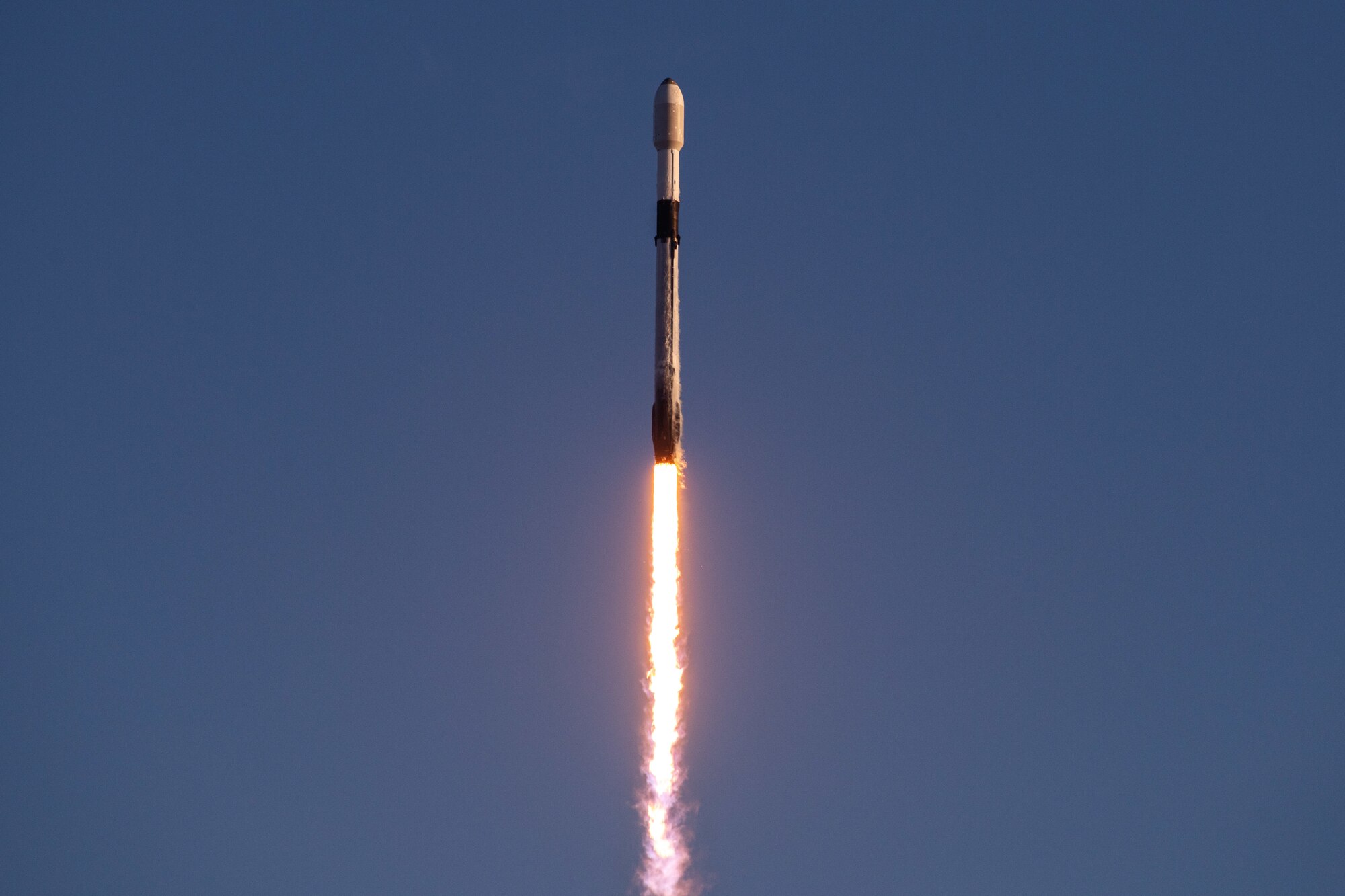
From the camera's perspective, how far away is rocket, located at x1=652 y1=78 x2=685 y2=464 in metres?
82.1

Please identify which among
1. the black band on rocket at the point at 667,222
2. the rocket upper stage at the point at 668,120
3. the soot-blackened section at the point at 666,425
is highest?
the rocket upper stage at the point at 668,120

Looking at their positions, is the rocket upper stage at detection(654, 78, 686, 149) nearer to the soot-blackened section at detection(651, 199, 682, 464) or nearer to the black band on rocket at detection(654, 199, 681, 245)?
the black band on rocket at detection(654, 199, 681, 245)

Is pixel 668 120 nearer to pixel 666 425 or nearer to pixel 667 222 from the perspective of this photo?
pixel 667 222

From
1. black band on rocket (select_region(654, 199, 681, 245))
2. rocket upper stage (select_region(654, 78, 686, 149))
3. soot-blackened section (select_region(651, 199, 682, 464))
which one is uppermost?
rocket upper stage (select_region(654, 78, 686, 149))

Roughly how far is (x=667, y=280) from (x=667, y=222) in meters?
1.83

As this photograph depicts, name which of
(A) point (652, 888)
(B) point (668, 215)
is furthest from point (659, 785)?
(B) point (668, 215)

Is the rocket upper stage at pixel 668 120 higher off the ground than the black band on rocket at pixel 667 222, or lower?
higher

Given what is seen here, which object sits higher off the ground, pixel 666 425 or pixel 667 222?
pixel 667 222

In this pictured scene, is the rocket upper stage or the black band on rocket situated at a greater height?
the rocket upper stage

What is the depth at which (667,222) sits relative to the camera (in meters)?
84.3

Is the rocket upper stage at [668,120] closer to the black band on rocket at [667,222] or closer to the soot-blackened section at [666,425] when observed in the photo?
the black band on rocket at [667,222]

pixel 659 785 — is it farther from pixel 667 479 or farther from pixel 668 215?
pixel 668 215

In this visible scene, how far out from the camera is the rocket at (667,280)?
269 ft

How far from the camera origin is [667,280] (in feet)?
274
